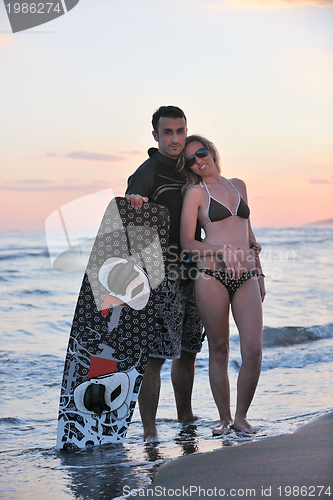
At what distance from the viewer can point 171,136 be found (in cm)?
310

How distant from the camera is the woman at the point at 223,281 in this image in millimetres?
2861

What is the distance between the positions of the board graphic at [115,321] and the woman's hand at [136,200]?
0.04 m

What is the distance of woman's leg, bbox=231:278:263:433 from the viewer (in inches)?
112

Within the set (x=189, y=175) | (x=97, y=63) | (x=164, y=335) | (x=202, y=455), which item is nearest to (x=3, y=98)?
(x=97, y=63)

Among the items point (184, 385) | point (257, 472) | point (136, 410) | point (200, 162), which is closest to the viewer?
point (257, 472)

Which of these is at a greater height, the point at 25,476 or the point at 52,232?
the point at 52,232

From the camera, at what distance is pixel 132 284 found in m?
3.01

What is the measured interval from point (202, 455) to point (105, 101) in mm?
3408

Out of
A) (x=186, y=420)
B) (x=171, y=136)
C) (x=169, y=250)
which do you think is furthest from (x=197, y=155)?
(x=186, y=420)

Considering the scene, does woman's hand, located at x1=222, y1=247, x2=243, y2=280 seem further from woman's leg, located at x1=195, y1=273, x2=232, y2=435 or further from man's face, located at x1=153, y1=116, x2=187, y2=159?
man's face, located at x1=153, y1=116, x2=187, y2=159

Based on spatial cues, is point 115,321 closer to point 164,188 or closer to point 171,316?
point 171,316

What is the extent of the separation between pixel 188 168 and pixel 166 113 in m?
0.39

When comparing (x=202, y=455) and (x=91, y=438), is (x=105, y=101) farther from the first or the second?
(x=202, y=455)

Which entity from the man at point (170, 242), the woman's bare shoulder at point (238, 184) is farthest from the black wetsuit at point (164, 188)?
the woman's bare shoulder at point (238, 184)
